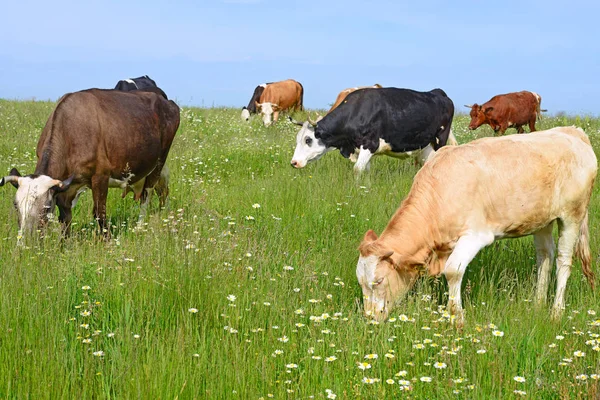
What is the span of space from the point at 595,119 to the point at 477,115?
6865 millimetres

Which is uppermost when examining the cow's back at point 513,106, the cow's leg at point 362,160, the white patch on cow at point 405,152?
the cow's back at point 513,106

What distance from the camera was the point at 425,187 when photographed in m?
6.07

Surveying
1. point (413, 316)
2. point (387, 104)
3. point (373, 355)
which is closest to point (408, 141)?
point (387, 104)

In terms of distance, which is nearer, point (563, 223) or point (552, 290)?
point (563, 223)

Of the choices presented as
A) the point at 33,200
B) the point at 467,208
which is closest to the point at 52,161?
the point at 33,200

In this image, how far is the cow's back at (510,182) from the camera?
5.92 metres

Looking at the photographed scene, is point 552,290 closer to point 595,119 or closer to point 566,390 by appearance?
point 566,390

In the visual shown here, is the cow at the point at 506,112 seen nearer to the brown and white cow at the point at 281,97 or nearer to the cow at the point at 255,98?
the brown and white cow at the point at 281,97

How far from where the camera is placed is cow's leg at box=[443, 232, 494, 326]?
5.78m

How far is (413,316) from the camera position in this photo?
5281mm

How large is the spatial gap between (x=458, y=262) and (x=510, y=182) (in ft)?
3.10

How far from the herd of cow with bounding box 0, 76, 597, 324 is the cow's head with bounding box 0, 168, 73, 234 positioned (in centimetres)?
1

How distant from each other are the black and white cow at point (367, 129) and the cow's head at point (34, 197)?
19.0 ft

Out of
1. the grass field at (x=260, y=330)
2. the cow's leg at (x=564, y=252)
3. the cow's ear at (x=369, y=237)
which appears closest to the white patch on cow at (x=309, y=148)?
the grass field at (x=260, y=330)
